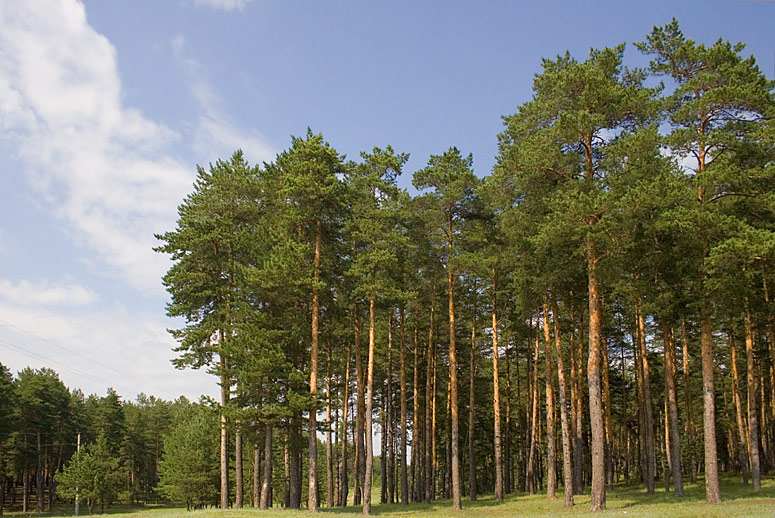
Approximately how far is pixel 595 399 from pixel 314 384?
40.1ft

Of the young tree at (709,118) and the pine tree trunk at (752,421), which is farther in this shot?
the pine tree trunk at (752,421)

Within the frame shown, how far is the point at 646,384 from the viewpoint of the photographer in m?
28.2

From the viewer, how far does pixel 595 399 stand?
21453 mm

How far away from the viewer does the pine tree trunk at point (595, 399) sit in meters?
21.1

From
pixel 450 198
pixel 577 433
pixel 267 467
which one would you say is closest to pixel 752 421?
pixel 577 433

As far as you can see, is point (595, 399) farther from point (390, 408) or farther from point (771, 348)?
point (390, 408)

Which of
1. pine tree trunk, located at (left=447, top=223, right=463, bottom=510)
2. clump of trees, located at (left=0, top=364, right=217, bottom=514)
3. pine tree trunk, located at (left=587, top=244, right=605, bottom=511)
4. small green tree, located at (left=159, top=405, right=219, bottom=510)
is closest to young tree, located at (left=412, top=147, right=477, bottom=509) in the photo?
pine tree trunk, located at (left=447, top=223, right=463, bottom=510)

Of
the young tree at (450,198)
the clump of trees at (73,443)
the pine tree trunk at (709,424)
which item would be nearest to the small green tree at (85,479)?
the clump of trees at (73,443)

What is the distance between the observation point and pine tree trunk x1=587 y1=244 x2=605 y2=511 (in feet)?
69.1

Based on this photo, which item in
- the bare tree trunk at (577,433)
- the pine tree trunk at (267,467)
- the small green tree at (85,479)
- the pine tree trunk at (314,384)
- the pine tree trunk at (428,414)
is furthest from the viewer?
the small green tree at (85,479)

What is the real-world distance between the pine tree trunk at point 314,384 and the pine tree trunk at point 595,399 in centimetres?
1186

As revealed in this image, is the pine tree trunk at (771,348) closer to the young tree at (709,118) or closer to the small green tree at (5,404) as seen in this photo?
the young tree at (709,118)

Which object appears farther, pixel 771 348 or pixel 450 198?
pixel 771 348

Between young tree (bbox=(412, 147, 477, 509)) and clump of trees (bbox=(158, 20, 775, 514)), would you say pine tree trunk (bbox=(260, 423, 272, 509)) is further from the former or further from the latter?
young tree (bbox=(412, 147, 477, 509))
